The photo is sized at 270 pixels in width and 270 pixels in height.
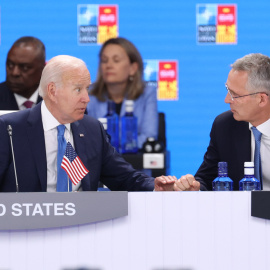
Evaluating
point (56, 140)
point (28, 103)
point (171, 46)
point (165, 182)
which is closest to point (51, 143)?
point (56, 140)

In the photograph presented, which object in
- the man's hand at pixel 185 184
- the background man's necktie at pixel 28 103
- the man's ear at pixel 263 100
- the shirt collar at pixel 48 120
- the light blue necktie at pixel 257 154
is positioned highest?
the man's ear at pixel 263 100

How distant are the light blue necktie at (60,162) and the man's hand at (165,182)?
0.39 meters

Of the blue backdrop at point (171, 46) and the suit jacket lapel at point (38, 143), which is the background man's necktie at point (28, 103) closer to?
the blue backdrop at point (171, 46)

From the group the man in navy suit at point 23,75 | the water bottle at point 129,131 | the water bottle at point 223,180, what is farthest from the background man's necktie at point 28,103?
the water bottle at point 223,180

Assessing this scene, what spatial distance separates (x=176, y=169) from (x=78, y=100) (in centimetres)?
355

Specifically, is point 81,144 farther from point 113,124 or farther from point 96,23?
point 96,23

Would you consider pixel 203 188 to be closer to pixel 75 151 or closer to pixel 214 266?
pixel 75 151

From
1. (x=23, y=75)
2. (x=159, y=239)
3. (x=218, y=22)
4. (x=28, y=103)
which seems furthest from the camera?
(x=218, y=22)

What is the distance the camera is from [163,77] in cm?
644

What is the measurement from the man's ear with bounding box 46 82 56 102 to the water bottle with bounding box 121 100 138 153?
1.79 meters

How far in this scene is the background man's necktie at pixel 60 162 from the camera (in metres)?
2.93

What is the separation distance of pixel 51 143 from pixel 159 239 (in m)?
0.96

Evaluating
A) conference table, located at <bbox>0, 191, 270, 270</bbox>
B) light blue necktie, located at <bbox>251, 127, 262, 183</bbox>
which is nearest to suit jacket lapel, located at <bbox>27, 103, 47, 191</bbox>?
conference table, located at <bbox>0, 191, 270, 270</bbox>

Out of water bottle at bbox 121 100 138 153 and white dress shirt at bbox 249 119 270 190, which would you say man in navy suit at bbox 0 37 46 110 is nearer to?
water bottle at bbox 121 100 138 153
